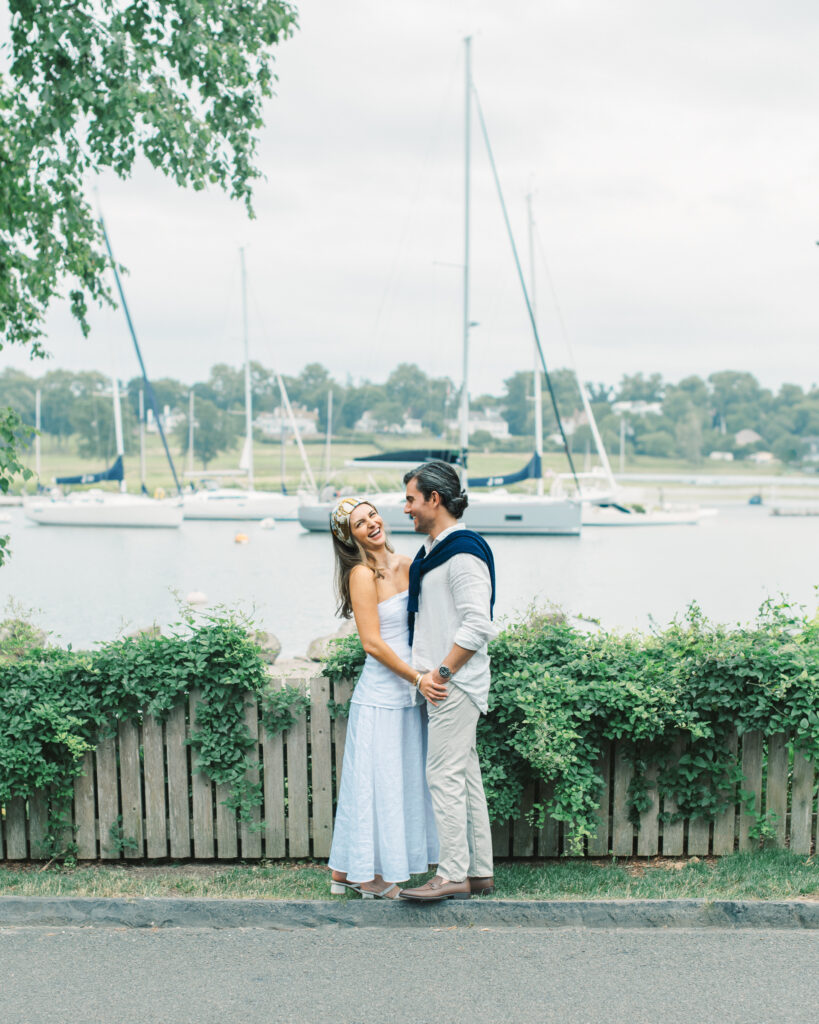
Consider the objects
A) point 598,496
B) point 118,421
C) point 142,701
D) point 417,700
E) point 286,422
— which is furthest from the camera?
point 286,422

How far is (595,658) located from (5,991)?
2.87 meters

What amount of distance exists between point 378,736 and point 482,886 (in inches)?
30.9

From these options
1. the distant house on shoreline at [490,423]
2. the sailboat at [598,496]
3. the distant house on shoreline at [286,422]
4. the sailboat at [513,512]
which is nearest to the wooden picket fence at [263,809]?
the sailboat at [513,512]

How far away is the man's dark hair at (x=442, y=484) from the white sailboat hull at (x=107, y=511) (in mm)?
59821

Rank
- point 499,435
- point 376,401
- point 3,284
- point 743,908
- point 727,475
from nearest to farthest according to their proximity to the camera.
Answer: point 743,908 < point 3,284 < point 499,435 < point 376,401 < point 727,475

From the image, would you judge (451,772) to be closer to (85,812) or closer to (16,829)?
(85,812)

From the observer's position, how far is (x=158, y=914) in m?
4.24

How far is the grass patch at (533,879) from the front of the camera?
443 centimetres

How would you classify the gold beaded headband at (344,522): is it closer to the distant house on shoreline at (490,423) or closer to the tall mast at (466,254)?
the tall mast at (466,254)

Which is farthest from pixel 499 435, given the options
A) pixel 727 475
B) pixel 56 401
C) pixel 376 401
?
pixel 56 401

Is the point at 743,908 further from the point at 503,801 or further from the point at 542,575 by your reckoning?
the point at 542,575

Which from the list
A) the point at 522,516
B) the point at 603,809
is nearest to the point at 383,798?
the point at 603,809

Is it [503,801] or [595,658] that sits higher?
[595,658]

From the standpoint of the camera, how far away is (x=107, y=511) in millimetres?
64312
